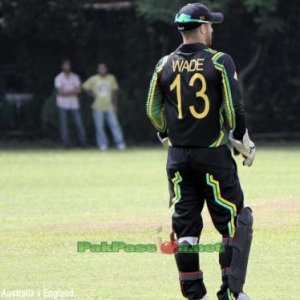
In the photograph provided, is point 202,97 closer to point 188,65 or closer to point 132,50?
point 188,65

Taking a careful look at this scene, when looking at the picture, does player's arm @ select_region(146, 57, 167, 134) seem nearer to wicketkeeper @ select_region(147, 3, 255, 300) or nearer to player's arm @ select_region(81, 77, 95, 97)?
wicketkeeper @ select_region(147, 3, 255, 300)

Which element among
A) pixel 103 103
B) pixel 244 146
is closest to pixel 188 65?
pixel 244 146

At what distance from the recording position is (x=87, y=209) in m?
15.6

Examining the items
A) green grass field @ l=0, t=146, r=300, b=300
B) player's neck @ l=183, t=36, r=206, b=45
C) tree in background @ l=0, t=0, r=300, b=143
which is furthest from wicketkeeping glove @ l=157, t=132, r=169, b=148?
tree in background @ l=0, t=0, r=300, b=143

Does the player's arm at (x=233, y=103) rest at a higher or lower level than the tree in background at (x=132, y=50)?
higher

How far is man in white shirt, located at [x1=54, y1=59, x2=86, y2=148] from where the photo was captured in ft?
92.8

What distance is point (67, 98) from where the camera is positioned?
93.1 ft

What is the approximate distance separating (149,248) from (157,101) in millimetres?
2257

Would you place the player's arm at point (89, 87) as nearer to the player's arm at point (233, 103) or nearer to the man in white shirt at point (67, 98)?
Answer: the man in white shirt at point (67, 98)

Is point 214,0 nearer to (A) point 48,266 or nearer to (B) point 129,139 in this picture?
(B) point 129,139

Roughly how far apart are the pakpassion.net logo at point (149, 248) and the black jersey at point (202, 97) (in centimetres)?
77

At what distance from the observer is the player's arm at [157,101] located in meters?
8.89

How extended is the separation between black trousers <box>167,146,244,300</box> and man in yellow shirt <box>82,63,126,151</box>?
62.0 ft

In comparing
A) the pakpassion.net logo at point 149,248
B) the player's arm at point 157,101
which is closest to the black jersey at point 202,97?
the player's arm at point 157,101
